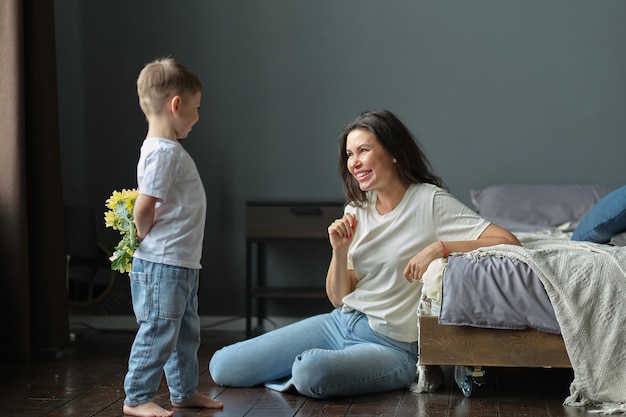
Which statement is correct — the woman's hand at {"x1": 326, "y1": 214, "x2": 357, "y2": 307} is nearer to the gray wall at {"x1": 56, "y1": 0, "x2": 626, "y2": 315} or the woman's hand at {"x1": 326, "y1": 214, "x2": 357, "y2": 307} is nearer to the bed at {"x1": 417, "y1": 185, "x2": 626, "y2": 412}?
the bed at {"x1": 417, "y1": 185, "x2": 626, "y2": 412}

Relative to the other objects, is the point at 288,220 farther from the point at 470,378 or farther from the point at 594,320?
the point at 594,320

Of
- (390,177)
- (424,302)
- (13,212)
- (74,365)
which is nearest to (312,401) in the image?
(424,302)

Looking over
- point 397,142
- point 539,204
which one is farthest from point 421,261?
point 539,204

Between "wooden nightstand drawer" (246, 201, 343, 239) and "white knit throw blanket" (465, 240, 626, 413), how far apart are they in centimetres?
181

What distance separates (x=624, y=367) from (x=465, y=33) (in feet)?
7.90

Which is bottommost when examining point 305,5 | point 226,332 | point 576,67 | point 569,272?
point 226,332

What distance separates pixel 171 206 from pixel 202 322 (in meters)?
2.35

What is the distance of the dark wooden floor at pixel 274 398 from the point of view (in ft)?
8.68

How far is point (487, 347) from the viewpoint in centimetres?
271

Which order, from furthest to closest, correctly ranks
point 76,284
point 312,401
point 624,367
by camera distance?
point 76,284
point 312,401
point 624,367

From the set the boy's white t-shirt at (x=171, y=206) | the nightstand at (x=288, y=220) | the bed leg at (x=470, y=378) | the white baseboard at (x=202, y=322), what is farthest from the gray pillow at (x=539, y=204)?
the boy's white t-shirt at (x=171, y=206)

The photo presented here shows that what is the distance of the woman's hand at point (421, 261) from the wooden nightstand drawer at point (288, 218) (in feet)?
5.30

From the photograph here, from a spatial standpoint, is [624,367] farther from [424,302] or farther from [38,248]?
[38,248]

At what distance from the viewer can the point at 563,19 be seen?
456cm
